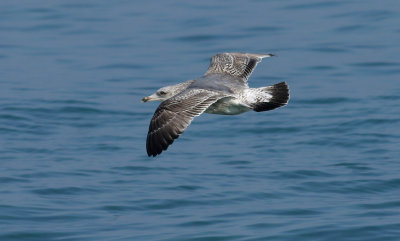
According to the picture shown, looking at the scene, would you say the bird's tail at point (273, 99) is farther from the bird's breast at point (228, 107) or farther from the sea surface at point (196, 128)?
the sea surface at point (196, 128)

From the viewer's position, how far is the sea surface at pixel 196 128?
11.5 metres

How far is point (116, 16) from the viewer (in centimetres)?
2178

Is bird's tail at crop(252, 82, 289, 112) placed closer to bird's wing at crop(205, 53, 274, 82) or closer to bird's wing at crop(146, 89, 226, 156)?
bird's wing at crop(146, 89, 226, 156)

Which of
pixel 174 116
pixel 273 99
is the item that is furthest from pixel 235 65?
pixel 174 116

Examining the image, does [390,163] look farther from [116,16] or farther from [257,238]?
[116,16]

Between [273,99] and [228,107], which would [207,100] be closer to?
[228,107]

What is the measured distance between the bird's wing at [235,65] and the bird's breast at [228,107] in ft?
3.82

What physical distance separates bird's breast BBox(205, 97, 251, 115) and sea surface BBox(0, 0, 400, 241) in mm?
1367

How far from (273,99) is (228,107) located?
498 mm

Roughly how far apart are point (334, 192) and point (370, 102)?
155 inches

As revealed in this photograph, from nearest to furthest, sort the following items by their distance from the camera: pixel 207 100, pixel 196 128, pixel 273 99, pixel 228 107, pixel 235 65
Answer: pixel 207 100 → pixel 273 99 → pixel 228 107 → pixel 235 65 → pixel 196 128

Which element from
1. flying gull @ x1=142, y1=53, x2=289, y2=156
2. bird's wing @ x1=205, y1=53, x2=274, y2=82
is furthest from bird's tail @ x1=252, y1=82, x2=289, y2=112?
bird's wing @ x1=205, y1=53, x2=274, y2=82

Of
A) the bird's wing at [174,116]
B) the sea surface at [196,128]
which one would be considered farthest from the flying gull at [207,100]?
the sea surface at [196,128]

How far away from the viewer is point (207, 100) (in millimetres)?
9797
